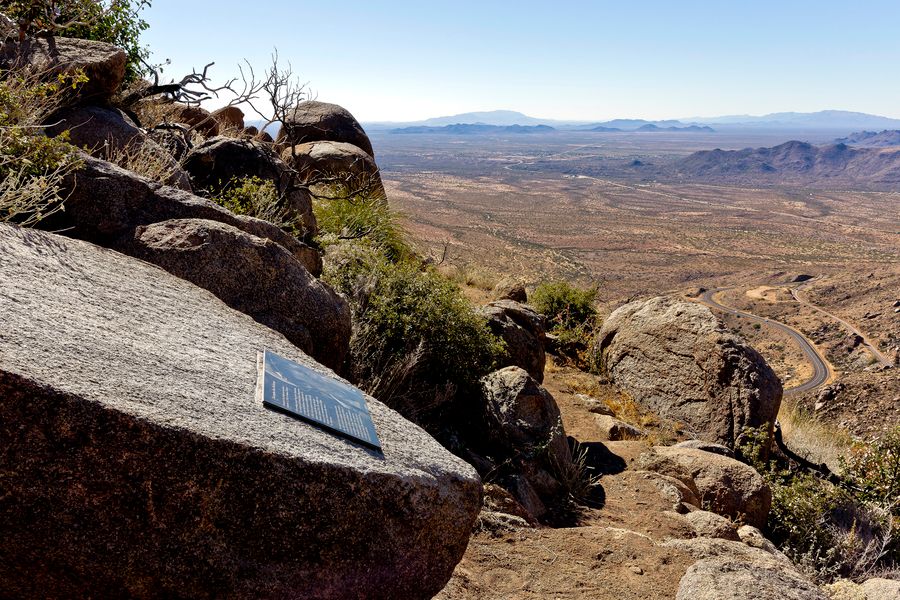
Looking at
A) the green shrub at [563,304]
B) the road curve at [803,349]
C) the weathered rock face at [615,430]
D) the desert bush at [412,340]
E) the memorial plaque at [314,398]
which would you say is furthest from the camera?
the road curve at [803,349]

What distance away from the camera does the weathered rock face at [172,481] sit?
2512mm

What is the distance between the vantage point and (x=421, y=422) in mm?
6609

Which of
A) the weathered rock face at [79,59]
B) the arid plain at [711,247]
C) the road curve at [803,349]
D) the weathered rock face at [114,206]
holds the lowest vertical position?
the road curve at [803,349]

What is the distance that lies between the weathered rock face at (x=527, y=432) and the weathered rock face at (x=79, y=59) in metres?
6.19

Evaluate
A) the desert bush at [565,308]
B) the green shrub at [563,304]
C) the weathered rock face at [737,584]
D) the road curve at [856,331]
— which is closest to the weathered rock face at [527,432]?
the weathered rock face at [737,584]

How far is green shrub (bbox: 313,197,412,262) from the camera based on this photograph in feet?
37.7

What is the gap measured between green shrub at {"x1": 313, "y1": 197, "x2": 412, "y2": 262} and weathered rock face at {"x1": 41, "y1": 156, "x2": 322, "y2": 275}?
17.1 feet

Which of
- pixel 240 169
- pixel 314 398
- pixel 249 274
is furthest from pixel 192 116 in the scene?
pixel 314 398

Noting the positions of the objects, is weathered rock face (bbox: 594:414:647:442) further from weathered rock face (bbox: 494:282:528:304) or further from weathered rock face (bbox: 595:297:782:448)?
weathered rock face (bbox: 494:282:528:304)

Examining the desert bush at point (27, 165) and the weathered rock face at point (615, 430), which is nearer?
the desert bush at point (27, 165)

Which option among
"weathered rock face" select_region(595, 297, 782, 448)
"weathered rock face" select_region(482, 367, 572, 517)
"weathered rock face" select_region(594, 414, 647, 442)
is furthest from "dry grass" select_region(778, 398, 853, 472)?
"weathered rock face" select_region(482, 367, 572, 517)

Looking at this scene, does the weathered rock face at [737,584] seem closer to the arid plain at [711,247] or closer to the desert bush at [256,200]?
the desert bush at [256,200]

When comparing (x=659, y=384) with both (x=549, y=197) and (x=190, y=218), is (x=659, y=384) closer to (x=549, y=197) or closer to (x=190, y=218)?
(x=190, y=218)

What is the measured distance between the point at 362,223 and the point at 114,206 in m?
6.98
